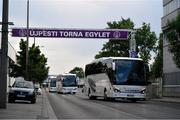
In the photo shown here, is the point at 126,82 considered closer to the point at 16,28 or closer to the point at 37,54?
the point at 16,28

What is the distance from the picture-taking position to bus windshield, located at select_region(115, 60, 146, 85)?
40812 millimetres

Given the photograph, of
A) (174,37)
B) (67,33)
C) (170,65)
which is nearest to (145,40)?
(170,65)

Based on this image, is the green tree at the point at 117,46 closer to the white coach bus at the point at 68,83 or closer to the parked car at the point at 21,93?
the white coach bus at the point at 68,83

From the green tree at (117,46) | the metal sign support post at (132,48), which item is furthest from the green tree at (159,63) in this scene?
the metal sign support post at (132,48)

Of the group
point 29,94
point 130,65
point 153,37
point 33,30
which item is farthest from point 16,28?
point 153,37

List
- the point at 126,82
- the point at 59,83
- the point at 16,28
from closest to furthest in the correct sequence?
the point at 126,82 < the point at 16,28 < the point at 59,83

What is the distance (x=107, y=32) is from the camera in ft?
196

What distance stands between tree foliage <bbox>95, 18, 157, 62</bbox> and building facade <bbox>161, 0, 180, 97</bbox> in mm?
34654

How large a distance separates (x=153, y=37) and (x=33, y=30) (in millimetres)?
50420

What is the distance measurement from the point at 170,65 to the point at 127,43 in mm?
41309

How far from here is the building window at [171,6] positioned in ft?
203

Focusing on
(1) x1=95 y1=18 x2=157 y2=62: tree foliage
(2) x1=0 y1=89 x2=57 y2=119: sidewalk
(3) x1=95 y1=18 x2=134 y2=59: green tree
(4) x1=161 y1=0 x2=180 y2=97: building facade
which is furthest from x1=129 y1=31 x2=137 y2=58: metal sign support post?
(3) x1=95 y1=18 x2=134 y2=59: green tree

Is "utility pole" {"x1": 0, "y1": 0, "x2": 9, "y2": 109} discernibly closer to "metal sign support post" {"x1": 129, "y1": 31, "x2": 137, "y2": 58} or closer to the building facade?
"metal sign support post" {"x1": 129, "y1": 31, "x2": 137, "y2": 58}

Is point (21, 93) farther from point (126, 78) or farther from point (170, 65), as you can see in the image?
point (170, 65)
